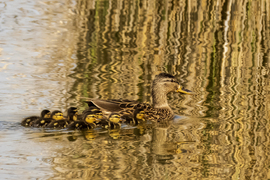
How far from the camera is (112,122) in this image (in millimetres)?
5707

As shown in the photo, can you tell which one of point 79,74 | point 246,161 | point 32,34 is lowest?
point 246,161

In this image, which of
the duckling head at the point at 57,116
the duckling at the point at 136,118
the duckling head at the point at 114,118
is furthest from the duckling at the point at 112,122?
the duckling head at the point at 57,116

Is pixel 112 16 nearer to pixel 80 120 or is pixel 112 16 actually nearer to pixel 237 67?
pixel 237 67

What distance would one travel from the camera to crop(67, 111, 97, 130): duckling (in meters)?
5.54

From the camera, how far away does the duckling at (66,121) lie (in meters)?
5.55

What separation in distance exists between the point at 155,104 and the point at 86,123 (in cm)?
139

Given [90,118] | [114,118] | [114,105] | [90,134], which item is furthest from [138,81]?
[90,134]

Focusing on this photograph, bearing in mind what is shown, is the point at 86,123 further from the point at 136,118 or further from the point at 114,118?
the point at 136,118

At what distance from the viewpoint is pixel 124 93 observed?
7.12m

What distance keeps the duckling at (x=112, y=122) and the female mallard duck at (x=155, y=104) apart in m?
0.34

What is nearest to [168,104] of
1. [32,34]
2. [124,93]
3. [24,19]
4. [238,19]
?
[124,93]

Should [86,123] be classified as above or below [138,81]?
below

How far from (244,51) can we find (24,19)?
19.6 feet

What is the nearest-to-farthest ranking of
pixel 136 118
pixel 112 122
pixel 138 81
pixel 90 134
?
pixel 90 134 → pixel 112 122 → pixel 136 118 → pixel 138 81
